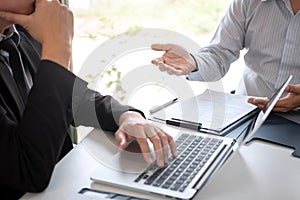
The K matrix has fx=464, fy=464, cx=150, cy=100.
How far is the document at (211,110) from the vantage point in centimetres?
135

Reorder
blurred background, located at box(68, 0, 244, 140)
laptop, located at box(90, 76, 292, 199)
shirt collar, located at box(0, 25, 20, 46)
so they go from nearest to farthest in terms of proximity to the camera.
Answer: laptop, located at box(90, 76, 292, 199) → shirt collar, located at box(0, 25, 20, 46) → blurred background, located at box(68, 0, 244, 140)

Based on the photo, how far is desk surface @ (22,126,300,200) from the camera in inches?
39.5

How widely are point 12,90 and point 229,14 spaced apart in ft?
3.25

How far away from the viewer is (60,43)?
45.3 inches

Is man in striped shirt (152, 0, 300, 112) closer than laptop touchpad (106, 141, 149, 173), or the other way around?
laptop touchpad (106, 141, 149, 173)

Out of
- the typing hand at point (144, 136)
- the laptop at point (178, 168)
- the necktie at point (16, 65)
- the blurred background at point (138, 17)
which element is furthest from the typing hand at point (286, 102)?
the blurred background at point (138, 17)

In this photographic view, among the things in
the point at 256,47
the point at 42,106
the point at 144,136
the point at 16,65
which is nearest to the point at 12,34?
the point at 16,65

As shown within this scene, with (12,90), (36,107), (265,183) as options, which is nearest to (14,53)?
(12,90)

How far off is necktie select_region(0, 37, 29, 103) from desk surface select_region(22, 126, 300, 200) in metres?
0.22

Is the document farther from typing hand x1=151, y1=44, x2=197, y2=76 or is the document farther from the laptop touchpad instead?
the laptop touchpad

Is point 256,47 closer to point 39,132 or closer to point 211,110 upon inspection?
point 211,110

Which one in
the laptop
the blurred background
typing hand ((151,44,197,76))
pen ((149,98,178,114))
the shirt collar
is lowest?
the blurred background

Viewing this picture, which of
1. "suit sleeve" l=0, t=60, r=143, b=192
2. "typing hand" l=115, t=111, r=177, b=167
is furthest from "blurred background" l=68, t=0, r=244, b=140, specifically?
"suit sleeve" l=0, t=60, r=143, b=192

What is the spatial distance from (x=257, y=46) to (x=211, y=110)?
50cm
